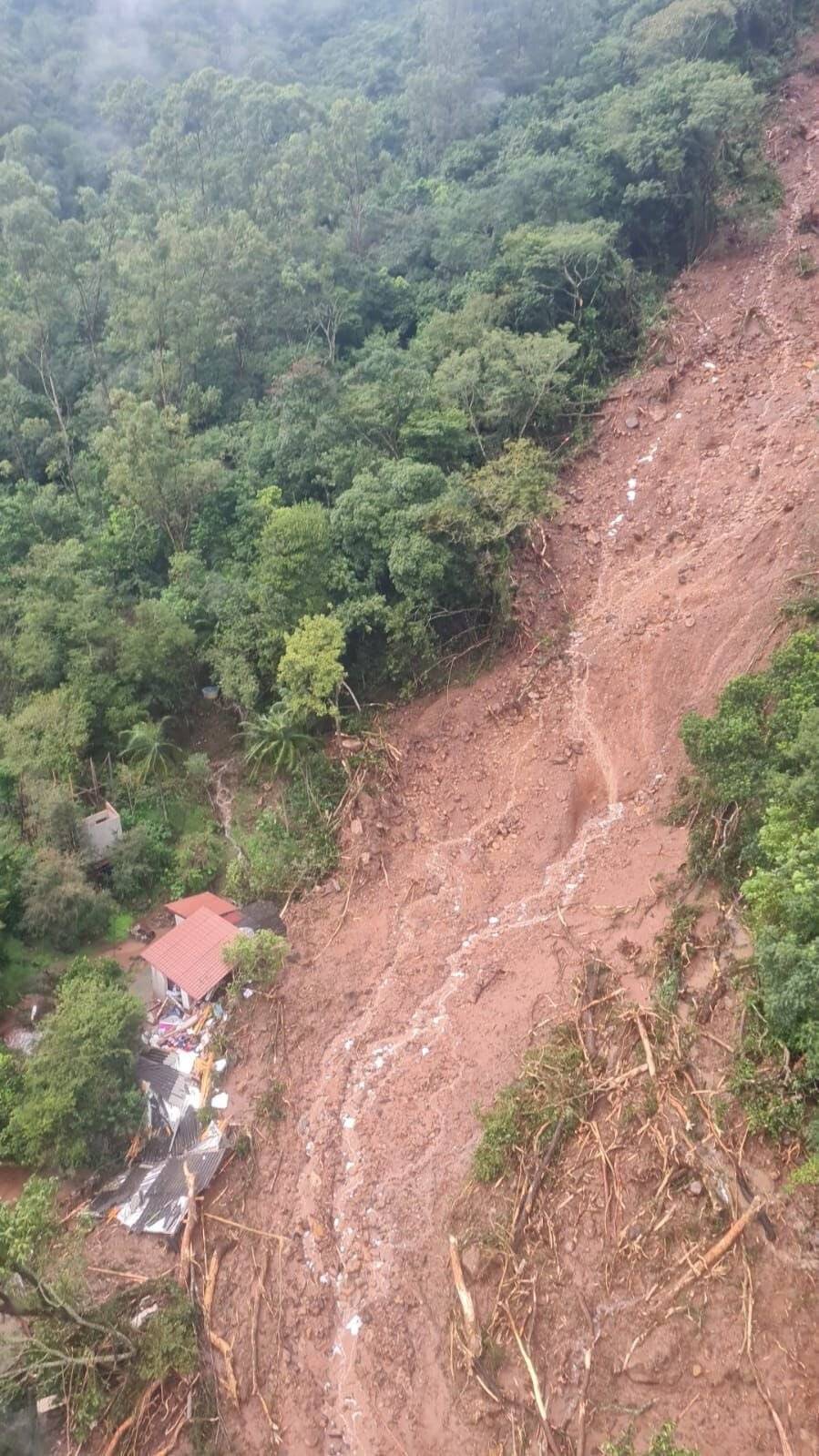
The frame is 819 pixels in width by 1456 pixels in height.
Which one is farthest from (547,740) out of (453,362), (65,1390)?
(65,1390)

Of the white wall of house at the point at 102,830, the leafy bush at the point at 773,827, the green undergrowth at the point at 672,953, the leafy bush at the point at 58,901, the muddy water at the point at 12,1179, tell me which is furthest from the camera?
the white wall of house at the point at 102,830

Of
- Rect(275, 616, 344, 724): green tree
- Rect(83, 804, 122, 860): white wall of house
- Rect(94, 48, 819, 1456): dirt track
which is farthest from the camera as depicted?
Rect(275, 616, 344, 724): green tree

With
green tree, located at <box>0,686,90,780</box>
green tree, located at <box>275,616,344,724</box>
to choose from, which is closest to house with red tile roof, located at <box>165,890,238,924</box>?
green tree, located at <box>0,686,90,780</box>

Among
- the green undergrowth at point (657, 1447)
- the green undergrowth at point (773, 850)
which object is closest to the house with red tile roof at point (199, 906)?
the green undergrowth at point (773, 850)

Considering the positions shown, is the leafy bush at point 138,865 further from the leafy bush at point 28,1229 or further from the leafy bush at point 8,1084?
the leafy bush at point 28,1229

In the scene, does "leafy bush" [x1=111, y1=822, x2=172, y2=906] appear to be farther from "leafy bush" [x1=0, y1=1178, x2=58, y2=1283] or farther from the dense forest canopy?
"leafy bush" [x1=0, y1=1178, x2=58, y2=1283]

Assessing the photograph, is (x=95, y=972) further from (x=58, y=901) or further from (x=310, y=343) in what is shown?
(x=310, y=343)

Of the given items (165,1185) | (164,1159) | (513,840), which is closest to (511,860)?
(513,840)
